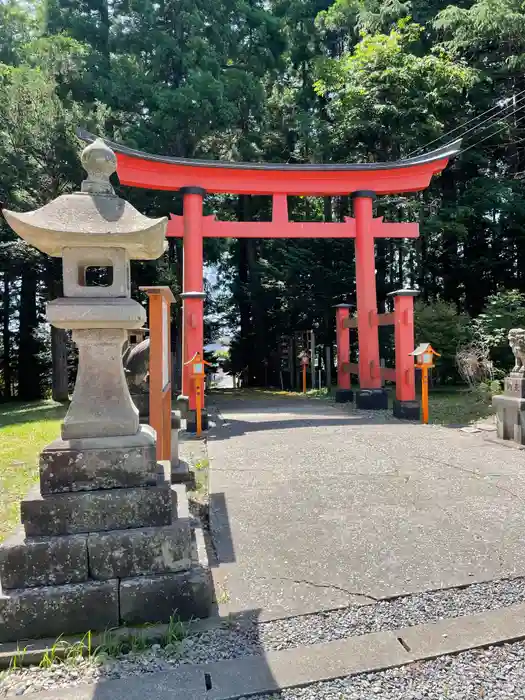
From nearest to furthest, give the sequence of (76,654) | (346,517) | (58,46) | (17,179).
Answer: (76,654) < (346,517) < (17,179) < (58,46)

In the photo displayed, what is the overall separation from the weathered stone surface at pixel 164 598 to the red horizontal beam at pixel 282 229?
263 inches

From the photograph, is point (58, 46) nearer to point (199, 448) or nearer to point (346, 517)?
point (199, 448)

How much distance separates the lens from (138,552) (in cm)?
221

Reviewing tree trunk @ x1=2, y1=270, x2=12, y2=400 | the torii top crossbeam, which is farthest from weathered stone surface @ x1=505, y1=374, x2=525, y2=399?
tree trunk @ x1=2, y1=270, x2=12, y2=400

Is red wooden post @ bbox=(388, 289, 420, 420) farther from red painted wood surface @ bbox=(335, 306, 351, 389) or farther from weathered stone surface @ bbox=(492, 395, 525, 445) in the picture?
red painted wood surface @ bbox=(335, 306, 351, 389)

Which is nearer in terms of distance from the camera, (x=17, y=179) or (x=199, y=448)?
(x=199, y=448)

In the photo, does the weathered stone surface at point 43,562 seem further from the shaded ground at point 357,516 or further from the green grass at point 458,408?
the green grass at point 458,408

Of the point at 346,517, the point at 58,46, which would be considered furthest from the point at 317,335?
the point at 346,517

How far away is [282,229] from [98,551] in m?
7.09

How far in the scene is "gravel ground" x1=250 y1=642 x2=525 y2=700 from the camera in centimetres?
171

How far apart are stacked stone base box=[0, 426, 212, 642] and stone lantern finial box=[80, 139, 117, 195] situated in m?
1.34

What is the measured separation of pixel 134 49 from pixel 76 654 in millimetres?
15410

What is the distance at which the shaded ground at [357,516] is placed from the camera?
2533 millimetres

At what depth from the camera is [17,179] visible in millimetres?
10242
